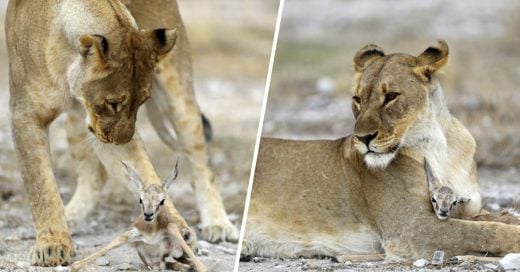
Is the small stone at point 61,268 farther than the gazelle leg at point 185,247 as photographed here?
Yes

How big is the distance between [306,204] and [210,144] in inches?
133

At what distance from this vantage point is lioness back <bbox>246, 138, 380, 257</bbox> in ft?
18.9

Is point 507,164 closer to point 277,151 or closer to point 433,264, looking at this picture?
point 277,151

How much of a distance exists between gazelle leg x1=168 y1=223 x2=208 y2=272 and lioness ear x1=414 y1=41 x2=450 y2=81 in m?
1.25

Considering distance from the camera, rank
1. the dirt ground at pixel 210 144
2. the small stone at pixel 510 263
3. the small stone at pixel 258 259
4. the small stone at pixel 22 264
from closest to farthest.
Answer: the small stone at pixel 510 263
the small stone at pixel 22 264
the small stone at pixel 258 259
the dirt ground at pixel 210 144

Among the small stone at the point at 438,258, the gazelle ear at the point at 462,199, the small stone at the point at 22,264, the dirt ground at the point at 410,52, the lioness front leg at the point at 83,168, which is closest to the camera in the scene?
the small stone at the point at 438,258

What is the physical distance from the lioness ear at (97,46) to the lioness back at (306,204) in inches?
42.2

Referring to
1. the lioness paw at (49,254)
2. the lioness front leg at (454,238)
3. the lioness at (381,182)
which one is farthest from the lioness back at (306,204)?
the lioness paw at (49,254)

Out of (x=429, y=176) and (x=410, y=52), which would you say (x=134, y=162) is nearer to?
(x=429, y=176)

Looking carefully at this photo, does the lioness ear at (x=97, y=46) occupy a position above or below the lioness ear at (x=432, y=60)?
below

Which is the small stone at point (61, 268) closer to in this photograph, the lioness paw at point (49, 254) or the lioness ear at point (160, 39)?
the lioness paw at point (49, 254)

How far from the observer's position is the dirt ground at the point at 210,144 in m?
6.46

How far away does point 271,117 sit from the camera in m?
10.1

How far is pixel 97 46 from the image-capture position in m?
5.55
